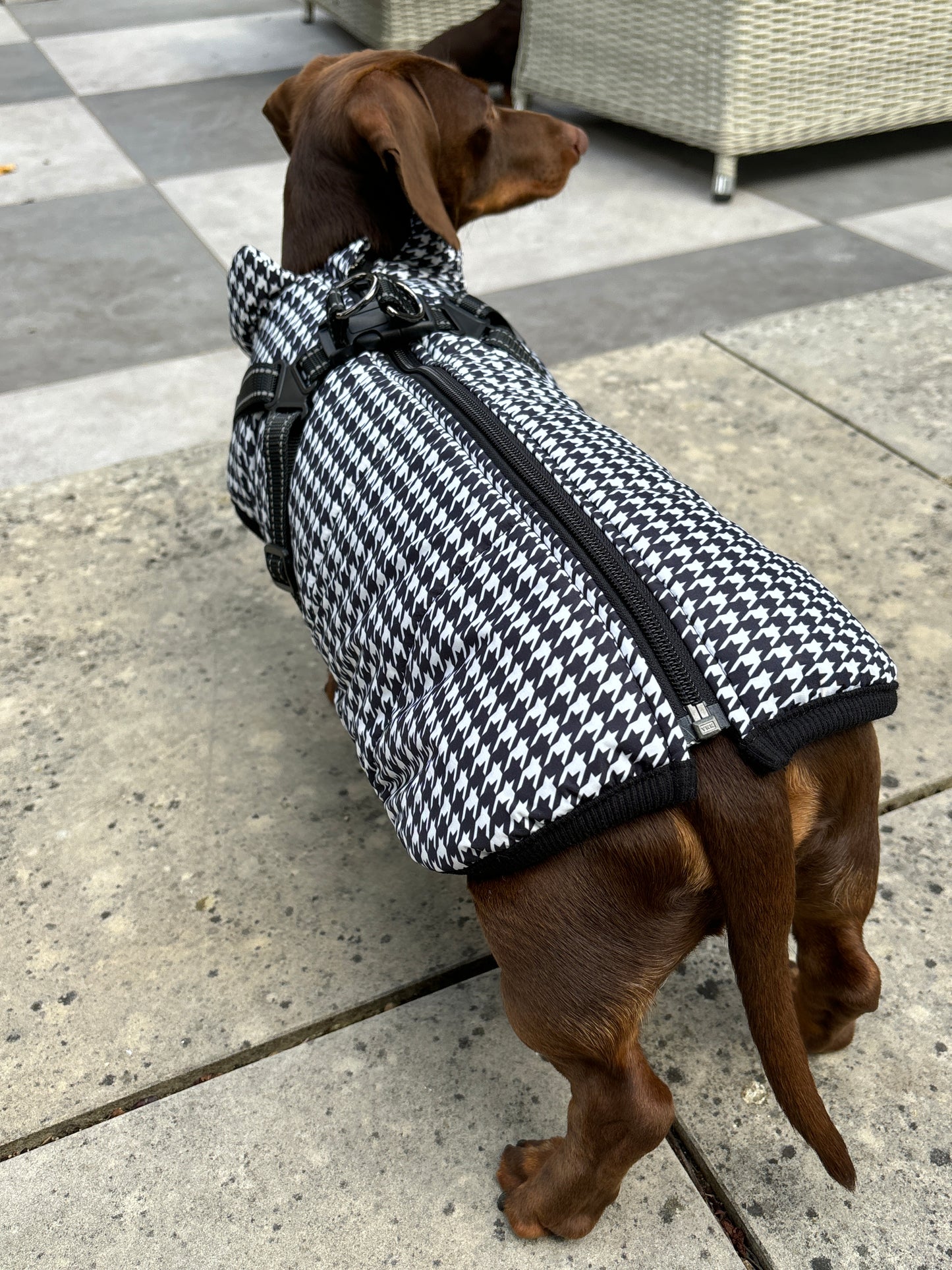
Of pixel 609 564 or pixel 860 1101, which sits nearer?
pixel 609 564

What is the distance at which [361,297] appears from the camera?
173 centimetres

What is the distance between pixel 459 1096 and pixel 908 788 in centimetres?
100

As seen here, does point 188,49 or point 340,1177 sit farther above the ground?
point 188,49

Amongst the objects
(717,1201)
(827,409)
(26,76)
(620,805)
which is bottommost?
(717,1201)

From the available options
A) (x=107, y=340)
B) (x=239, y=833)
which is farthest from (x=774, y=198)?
(x=239, y=833)

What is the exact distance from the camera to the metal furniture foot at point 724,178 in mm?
4379

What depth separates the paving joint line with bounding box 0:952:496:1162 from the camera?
1.54 meters

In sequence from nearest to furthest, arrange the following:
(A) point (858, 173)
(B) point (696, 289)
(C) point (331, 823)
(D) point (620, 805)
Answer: (D) point (620, 805) → (C) point (331, 823) → (B) point (696, 289) → (A) point (858, 173)

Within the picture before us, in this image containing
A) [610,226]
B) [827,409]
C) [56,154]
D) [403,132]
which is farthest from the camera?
[56,154]

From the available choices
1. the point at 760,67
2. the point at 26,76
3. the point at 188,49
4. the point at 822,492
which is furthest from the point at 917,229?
the point at 26,76

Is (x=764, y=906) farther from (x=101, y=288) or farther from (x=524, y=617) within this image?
(x=101, y=288)

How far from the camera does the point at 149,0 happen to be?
738 cm

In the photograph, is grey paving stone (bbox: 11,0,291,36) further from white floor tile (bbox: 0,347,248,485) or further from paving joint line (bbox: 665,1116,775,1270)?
paving joint line (bbox: 665,1116,775,1270)

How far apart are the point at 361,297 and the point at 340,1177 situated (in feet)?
4.26
